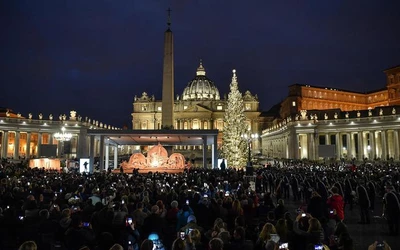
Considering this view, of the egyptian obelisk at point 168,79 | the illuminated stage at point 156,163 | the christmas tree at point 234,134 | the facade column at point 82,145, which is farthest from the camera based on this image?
the facade column at point 82,145

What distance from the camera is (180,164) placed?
122 feet

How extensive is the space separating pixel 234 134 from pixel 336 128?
33940 mm

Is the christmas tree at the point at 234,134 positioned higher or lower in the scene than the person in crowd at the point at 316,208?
higher

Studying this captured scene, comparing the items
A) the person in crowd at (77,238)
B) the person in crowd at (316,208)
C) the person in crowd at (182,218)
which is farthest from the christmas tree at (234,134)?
the person in crowd at (77,238)

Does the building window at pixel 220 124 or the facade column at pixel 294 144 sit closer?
the facade column at pixel 294 144

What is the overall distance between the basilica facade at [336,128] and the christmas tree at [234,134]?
10.8 metres

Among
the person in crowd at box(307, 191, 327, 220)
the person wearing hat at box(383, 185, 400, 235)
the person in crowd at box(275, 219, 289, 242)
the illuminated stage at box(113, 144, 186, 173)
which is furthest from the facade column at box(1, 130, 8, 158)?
the person in crowd at box(275, 219, 289, 242)

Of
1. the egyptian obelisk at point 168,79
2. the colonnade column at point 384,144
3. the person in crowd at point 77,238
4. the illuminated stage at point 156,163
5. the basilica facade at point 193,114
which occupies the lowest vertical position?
the person in crowd at point 77,238

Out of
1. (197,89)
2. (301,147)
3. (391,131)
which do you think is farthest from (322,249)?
(197,89)

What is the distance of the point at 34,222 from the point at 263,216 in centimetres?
706

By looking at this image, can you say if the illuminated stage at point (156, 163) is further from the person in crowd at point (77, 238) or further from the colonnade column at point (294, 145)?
the colonnade column at point (294, 145)

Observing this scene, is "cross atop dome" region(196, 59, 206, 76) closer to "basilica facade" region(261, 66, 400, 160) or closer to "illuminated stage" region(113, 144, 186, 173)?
"basilica facade" region(261, 66, 400, 160)

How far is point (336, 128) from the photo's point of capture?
70562mm

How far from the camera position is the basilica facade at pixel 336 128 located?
6169 centimetres
